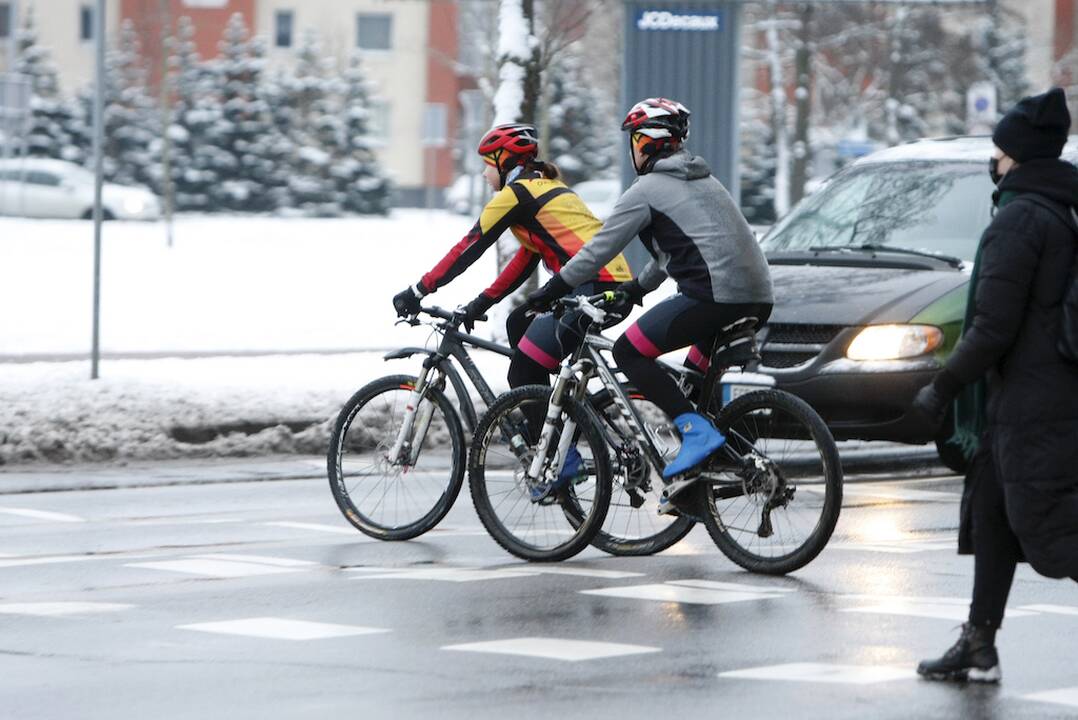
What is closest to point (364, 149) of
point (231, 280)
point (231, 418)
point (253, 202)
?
point (253, 202)

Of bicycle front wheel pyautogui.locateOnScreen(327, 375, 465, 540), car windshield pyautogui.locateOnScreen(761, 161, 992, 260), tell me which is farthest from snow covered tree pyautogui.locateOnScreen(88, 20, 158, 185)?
bicycle front wheel pyautogui.locateOnScreen(327, 375, 465, 540)

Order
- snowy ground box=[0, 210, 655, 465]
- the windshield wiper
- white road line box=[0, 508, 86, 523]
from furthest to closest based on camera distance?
snowy ground box=[0, 210, 655, 465] < the windshield wiper < white road line box=[0, 508, 86, 523]

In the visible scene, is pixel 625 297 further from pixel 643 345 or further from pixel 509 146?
pixel 509 146

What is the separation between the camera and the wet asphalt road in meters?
6.44

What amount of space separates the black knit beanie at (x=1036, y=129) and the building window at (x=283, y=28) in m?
75.8

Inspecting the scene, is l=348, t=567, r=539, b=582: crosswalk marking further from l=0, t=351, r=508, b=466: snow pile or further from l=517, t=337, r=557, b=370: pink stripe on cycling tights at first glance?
l=0, t=351, r=508, b=466: snow pile

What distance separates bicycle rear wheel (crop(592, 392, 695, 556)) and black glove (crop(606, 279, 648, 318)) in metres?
0.34

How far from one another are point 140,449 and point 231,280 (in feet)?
69.3

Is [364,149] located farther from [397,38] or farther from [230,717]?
[230,717]

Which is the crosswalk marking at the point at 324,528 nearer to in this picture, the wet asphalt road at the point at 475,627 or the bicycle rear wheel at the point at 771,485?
the wet asphalt road at the point at 475,627

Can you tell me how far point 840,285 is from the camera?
12.5 metres

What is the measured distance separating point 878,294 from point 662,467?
11.4ft

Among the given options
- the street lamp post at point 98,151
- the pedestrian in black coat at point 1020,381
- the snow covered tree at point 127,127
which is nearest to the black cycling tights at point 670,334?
the pedestrian in black coat at point 1020,381

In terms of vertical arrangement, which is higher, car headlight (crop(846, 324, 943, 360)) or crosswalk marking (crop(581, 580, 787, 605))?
car headlight (crop(846, 324, 943, 360))
